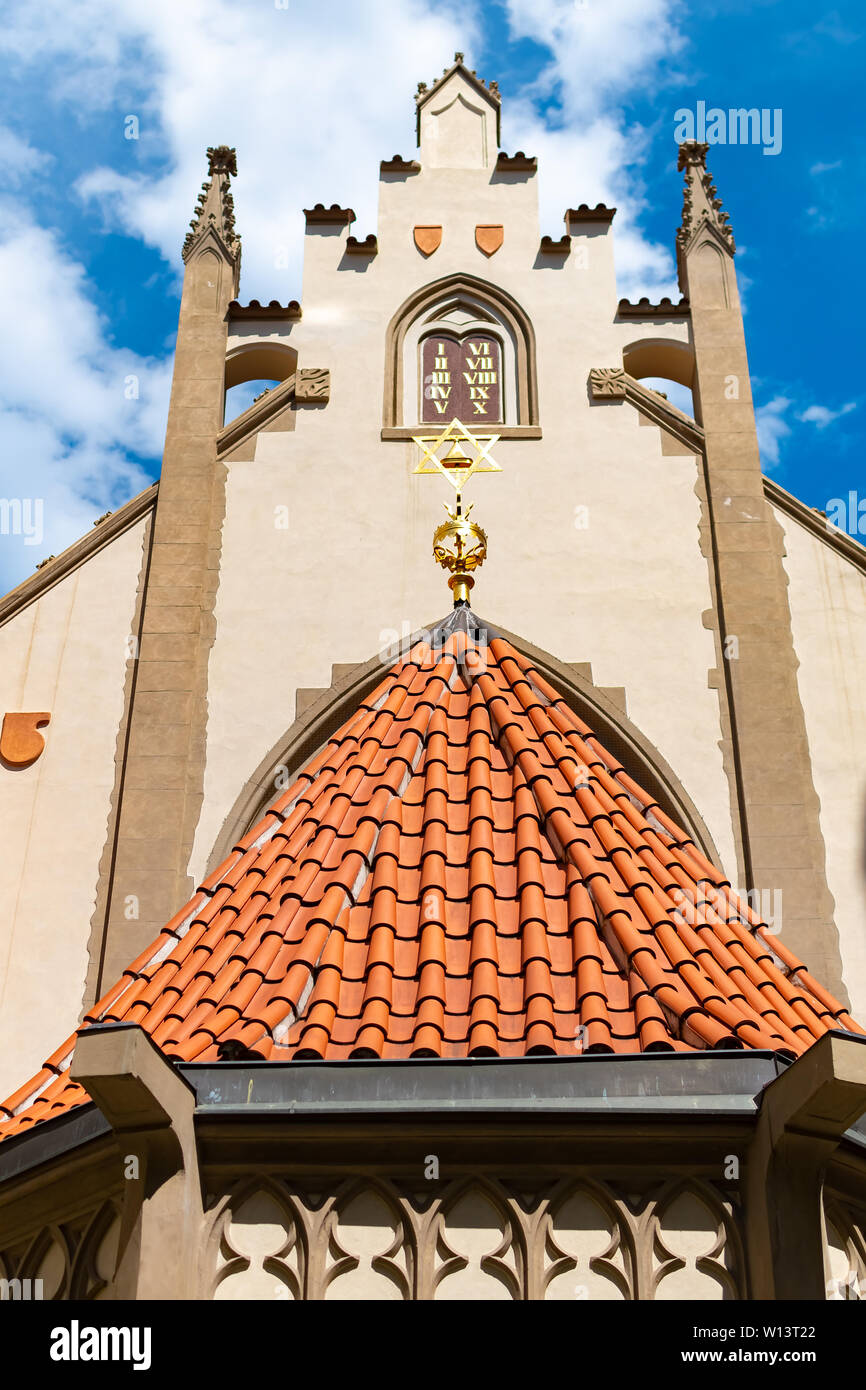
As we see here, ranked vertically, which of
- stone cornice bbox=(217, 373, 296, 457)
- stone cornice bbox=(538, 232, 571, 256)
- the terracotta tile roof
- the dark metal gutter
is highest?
stone cornice bbox=(538, 232, 571, 256)

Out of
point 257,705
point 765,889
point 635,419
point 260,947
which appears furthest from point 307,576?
point 260,947

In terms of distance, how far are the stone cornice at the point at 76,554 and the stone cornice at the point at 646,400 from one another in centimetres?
385

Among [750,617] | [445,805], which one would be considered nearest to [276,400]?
[750,617]

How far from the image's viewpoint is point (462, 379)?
44.6 feet

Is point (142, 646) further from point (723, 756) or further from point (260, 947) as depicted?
point (260, 947)

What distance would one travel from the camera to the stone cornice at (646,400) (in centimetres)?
1295

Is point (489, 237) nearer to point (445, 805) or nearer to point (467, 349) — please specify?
point (467, 349)

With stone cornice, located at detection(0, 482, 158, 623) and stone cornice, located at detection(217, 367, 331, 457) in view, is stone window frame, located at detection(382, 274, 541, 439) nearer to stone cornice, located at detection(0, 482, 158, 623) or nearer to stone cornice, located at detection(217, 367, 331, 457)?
stone cornice, located at detection(217, 367, 331, 457)

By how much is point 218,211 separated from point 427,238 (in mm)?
1942

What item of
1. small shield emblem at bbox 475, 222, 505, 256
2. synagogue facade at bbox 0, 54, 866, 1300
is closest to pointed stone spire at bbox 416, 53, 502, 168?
synagogue facade at bbox 0, 54, 866, 1300

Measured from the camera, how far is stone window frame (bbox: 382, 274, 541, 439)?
1314 cm

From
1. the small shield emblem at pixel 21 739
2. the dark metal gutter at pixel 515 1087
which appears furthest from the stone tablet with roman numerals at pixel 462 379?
the dark metal gutter at pixel 515 1087

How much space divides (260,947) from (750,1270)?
2.34m

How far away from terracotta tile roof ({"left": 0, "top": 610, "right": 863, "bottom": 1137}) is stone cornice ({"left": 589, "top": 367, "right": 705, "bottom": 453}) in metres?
5.43
